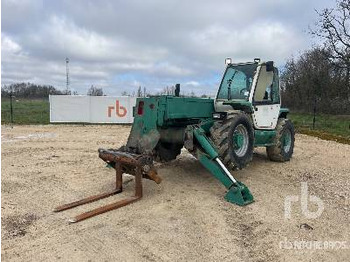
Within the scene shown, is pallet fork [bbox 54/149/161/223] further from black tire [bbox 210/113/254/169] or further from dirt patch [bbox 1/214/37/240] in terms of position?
black tire [bbox 210/113/254/169]

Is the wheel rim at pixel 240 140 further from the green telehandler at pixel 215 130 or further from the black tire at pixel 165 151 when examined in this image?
the black tire at pixel 165 151

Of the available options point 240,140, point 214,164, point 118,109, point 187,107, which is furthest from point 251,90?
point 118,109

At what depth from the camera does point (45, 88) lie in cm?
4725

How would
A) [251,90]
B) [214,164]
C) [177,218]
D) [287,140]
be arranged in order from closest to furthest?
[177,218], [214,164], [251,90], [287,140]

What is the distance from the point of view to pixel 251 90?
825 centimetres

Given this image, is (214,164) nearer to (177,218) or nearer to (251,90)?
(177,218)

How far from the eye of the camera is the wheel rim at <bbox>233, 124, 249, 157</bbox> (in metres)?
7.31

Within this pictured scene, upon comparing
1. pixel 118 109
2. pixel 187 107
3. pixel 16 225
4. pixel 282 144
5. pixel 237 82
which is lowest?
pixel 16 225

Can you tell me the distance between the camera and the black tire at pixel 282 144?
30.6ft

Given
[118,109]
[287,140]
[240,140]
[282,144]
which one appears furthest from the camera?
[118,109]

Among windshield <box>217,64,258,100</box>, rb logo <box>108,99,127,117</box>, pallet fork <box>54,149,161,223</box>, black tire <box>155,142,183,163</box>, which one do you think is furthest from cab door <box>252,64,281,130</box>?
rb logo <box>108,99,127,117</box>

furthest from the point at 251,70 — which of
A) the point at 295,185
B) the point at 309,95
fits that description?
the point at 309,95

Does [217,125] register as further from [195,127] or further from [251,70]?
[251,70]

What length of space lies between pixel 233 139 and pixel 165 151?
4.56 feet
